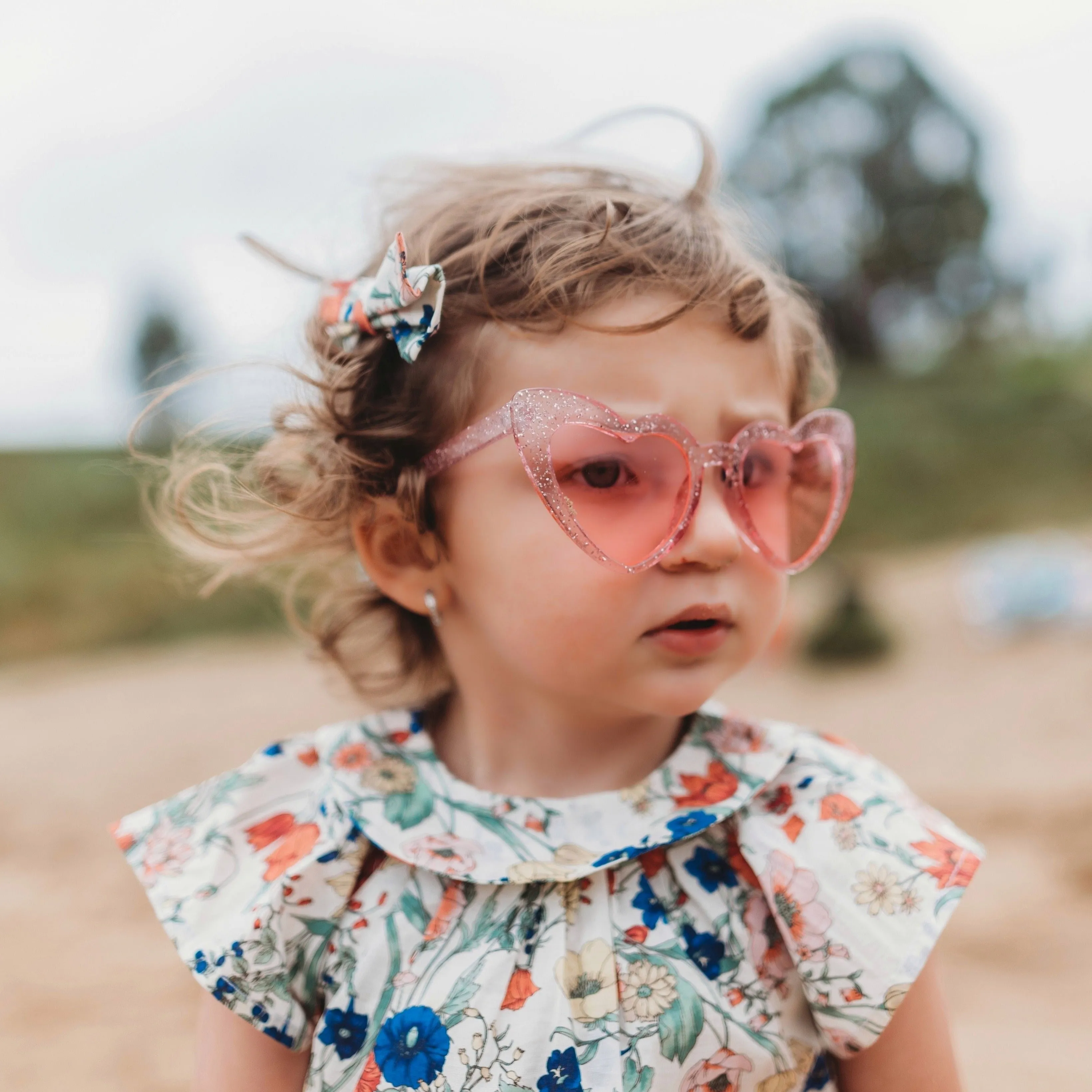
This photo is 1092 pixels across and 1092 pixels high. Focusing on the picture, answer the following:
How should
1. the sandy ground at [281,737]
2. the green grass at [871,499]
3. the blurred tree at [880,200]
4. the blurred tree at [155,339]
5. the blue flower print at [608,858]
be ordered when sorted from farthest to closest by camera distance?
the blurred tree at [880,200] < the blurred tree at [155,339] < the green grass at [871,499] < the sandy ground at [281,737] < the blue flower print at [608,858]

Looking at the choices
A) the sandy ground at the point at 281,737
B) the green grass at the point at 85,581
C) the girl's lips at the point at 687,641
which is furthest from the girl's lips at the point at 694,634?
the green grass at the point at 85,581

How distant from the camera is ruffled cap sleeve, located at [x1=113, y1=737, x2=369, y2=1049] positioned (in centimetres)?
131

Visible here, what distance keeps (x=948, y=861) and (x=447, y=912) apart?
0.63m

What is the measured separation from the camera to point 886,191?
13633 mm

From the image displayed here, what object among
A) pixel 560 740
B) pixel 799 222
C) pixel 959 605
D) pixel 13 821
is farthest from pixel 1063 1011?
pixel 799 222

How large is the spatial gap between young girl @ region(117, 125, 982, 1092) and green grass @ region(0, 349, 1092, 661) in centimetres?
567

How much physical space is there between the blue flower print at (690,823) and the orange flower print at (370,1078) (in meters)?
0.45

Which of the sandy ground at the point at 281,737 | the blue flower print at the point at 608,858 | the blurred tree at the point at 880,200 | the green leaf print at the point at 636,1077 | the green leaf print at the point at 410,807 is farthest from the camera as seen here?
the blurred tree at the point at 880,200

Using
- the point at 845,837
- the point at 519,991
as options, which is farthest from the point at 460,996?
the point at 845,837

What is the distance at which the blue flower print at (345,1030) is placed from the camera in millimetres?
1296

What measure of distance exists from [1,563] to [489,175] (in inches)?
341

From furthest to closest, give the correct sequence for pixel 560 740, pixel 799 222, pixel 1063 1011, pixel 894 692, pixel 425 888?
1. pixel 799 222
2. pixel 894 692
3. pixel 1063 1011
4. pixel 560 740
5. pixel 425 888

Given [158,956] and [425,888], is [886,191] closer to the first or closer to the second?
[158,956]

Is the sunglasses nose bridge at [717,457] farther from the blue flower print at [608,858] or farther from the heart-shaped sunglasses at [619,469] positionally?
the blue flower print at [608,858]
